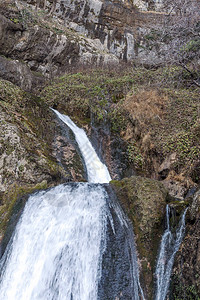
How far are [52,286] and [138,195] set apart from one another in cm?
251

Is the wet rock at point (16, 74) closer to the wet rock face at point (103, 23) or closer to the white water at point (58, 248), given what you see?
the white water at point (58, 248)

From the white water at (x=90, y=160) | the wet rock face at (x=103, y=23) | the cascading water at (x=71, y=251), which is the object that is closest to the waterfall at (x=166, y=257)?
the cascading water at (x=71, y=251)

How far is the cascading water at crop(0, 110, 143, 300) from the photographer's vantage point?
4.53 metres

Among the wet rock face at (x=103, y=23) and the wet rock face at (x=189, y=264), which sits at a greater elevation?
the wet rock face at (x=103, y=23)

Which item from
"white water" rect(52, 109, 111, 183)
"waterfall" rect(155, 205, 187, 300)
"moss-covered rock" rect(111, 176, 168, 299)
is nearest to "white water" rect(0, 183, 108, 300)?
"moss-covered rock" rect(111, 176, 168, 299)

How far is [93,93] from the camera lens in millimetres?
13398

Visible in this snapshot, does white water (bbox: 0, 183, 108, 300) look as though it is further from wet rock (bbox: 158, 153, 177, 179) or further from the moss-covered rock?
wet rock (bbox: 158, 153, 177, 179)

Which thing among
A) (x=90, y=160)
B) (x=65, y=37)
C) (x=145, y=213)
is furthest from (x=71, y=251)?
(x=65, y=37)

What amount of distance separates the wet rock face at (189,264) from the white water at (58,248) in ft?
4.57

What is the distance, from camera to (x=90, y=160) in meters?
9.70

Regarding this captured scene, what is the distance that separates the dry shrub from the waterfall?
22.2 ft

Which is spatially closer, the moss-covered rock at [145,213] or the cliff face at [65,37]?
the moss-covered rock at [145,213]

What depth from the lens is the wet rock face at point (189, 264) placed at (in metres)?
4.05

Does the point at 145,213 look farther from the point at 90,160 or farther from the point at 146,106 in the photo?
the point at 146,106
